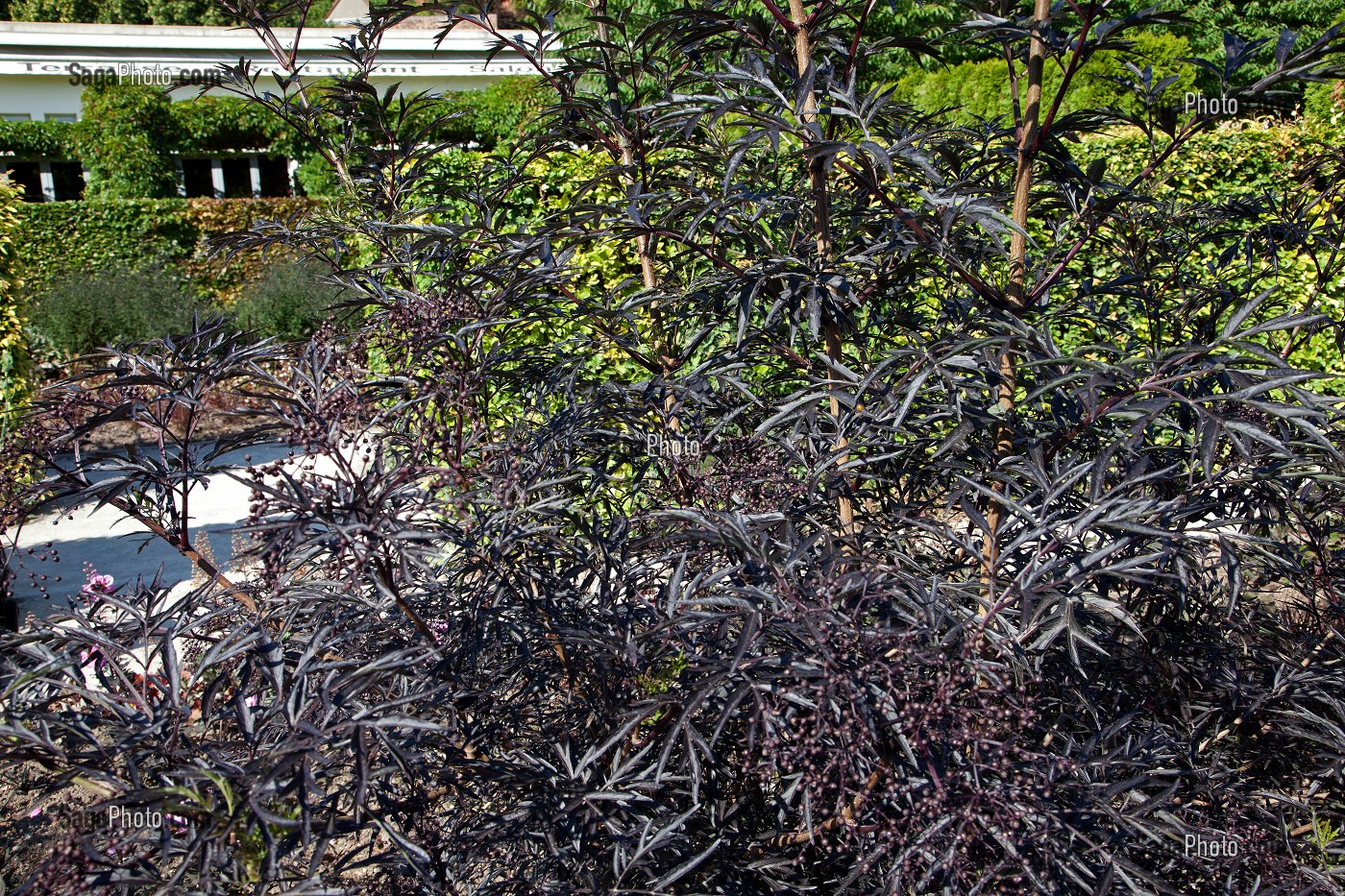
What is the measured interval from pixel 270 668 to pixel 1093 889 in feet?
3.88

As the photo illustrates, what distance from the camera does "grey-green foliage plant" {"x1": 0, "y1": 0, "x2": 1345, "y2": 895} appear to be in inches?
47.9

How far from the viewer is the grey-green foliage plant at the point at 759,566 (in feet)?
3.99

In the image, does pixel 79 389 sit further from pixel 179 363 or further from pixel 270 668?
pixel 270 668

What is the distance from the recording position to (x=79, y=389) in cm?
150

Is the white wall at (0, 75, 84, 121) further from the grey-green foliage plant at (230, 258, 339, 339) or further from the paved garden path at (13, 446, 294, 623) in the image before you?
the paved garden path at (13, 446, 294, 623)

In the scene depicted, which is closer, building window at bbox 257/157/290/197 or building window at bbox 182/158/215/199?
building window at bbox 182/158/215/199
